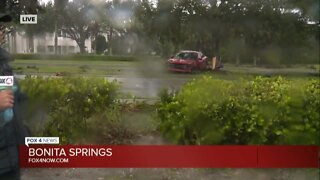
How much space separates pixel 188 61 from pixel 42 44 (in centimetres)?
116

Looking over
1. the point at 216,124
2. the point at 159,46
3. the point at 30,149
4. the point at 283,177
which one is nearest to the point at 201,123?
the point at 216,124

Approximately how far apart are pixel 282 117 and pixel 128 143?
4.12 ft

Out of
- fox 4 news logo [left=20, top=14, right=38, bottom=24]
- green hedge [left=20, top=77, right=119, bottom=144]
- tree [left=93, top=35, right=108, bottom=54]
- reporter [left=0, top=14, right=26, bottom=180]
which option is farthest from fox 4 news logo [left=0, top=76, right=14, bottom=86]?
tree [left=93, top=35, right=108, bottom=54]

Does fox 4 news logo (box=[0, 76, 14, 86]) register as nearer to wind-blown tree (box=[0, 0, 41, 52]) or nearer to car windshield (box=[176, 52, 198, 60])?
wind-blown tree (box=[0, 0, 41, 52])

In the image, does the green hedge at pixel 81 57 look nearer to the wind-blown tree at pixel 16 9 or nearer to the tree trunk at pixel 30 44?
the tree trunk at pixel 30 44

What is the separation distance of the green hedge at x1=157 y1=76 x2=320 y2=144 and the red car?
11 cm

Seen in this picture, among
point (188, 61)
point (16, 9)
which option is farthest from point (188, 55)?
point (16, 9)

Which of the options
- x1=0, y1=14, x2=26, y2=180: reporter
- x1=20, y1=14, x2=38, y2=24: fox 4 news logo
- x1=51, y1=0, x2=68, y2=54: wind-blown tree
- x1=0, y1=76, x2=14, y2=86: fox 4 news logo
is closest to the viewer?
x1=0, y1=14, x2=26, y2=180: reporter

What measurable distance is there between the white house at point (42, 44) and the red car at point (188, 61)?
67 cm

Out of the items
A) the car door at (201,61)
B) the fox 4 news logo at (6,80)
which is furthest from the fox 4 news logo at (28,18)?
the car door at (201,61)

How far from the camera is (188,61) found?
11.3ft

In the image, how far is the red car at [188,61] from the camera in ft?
11.2

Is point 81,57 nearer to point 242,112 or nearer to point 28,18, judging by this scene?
point 28,18

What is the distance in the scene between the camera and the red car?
342cm
